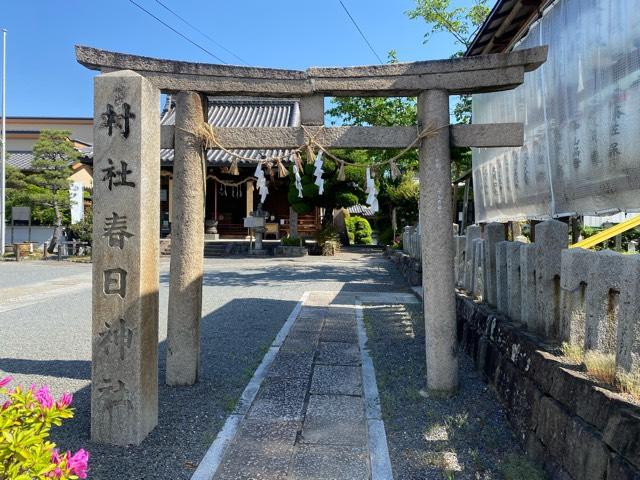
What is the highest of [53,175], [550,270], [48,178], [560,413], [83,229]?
[53,175]

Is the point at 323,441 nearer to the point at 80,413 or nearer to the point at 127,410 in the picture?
the point at 127,410

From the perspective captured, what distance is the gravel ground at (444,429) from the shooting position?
10.1 ft

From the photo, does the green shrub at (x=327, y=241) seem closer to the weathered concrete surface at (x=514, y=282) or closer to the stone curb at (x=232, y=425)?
the stone curb at (x=232, y=425)

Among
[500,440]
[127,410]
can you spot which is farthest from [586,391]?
[127,410]

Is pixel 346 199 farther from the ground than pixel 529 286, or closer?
farther from the ground

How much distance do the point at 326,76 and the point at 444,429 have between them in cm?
326

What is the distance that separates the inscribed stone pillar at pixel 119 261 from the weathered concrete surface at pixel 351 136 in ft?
3.76

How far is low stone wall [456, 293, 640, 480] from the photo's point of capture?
86.3 inches

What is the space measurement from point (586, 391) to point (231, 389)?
3.09 metres

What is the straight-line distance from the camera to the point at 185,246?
4605 mm

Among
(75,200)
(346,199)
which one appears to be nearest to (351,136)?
(346,199)

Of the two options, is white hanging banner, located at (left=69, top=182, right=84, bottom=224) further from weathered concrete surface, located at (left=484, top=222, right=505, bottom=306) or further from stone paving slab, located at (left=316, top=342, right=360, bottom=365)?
weathered concrete surface, located at (left=484, top=222, right=505, bottom=306)

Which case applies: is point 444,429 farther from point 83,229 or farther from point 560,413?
point 83,229

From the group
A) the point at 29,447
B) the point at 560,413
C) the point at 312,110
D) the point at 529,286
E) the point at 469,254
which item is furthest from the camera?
the point at 469,254
